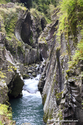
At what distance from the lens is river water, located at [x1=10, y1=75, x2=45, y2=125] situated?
11055 millimetres

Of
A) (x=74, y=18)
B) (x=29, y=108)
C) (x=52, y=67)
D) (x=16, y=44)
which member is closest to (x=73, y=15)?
(x=74, y=18)

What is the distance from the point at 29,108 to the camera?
13844 mm

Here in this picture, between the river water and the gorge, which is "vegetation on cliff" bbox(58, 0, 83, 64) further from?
the river water

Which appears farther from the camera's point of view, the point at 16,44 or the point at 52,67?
the point at 16,44

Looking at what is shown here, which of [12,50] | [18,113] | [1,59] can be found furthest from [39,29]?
[18,113]

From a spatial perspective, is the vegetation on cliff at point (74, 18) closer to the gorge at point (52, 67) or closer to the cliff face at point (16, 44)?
the gorge at point (52, 67)

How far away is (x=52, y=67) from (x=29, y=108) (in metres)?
6.50

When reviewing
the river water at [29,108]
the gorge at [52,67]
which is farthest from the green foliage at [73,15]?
the river water at [29,108]

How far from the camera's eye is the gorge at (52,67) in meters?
5.19

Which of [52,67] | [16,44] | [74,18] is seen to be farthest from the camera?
[16,44]

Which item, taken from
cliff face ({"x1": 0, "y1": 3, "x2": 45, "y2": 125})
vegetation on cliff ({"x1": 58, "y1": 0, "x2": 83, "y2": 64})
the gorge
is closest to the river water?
the gorge

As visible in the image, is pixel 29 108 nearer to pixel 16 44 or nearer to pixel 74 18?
pixel 74 18

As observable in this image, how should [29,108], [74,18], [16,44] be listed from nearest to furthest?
[74,18]
[29,108]
[16,44]

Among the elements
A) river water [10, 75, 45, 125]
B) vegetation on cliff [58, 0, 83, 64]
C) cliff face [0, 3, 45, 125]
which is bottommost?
river water [10, 75, 45, 125]
